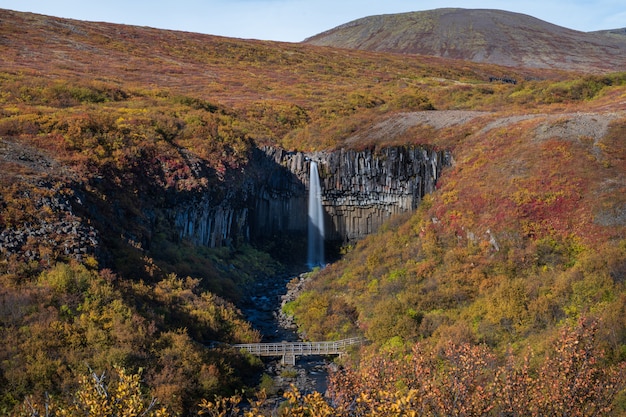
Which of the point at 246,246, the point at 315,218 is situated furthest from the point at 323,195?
the point at 246,246

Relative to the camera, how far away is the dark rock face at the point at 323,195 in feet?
157

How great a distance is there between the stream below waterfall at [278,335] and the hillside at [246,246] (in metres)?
1.04

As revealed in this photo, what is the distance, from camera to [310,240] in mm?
57375

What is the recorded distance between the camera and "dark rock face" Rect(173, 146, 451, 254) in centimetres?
4800

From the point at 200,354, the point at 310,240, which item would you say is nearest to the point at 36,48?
the point at 310,240

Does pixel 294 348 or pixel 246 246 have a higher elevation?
pixel 246 246

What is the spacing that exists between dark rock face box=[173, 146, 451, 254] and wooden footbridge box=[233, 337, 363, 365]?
15.5 metres

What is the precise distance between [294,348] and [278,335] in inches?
165

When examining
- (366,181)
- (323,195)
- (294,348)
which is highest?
(366,181)

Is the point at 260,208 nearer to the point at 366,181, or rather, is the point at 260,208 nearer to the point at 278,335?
the point at 366,181

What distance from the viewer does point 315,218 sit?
57344 millimetres

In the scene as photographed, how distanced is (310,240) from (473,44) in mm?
153409

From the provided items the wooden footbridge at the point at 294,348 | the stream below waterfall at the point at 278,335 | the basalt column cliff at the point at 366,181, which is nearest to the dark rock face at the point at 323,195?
the basalt column cliff at the point at 366,181

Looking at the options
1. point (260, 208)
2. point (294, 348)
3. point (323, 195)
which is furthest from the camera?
point (323, 195)
